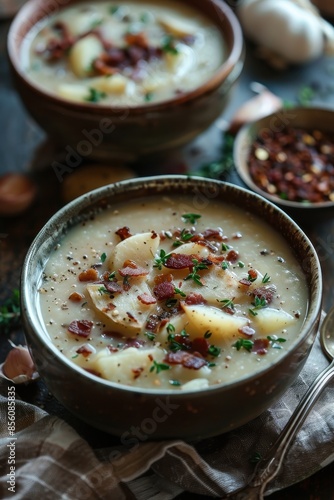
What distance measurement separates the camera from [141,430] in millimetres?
1801

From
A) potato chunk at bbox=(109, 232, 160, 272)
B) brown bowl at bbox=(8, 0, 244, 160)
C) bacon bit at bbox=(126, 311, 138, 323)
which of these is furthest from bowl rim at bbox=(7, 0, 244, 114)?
bacon bit at bbox=(126, 311, 138, 323)

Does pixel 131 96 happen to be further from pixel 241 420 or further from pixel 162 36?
pixel 241 420

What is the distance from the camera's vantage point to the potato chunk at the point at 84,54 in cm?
298

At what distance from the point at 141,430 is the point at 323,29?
231cm

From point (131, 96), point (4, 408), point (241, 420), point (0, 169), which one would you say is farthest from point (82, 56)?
point (241, 420)

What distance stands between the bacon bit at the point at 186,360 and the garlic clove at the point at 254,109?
153cm

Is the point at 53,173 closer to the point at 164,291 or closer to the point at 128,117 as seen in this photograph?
the point at 128,117

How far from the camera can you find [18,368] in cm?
216

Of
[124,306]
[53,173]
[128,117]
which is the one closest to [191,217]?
[124,306]

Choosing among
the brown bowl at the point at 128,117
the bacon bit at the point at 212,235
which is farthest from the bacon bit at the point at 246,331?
the brown bowl at the point at 128,117

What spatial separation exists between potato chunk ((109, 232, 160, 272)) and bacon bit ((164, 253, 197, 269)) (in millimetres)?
61

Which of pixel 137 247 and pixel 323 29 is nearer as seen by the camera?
pixel 137 247

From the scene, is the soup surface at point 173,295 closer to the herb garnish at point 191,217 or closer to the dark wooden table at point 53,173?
the herb garnish at point 191,217

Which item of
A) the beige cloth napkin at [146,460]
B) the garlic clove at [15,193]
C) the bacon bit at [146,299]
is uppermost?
the bacon bit at [146,299]
